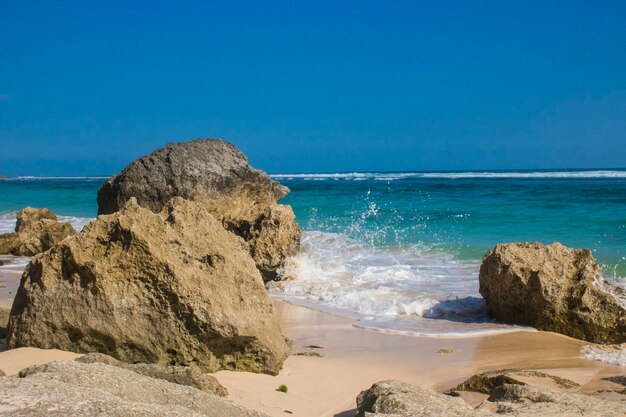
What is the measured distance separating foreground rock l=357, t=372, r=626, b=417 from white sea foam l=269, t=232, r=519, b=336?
Answer: 9.89ft

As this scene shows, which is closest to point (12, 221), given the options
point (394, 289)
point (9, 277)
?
point (9, 277)

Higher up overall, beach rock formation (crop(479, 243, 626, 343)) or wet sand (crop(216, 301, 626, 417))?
beach rock formation (crop(479, 243, 626, 343))

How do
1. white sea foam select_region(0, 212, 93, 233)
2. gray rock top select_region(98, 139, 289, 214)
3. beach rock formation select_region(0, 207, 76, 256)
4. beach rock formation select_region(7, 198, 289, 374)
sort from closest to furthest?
beach rock formation select_region(7, 198, 289, 374) → gray rock top select_region(98, 139, 289, 214) → beach rock formation select_region(0, 207, 76, 256) → white sea foam select_region(0, 212, 93, 233)

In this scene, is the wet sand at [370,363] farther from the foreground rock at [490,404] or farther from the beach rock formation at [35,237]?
the beach rock formation at [35,237]

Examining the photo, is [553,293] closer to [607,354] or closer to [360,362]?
[607,354]

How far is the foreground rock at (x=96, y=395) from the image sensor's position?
2.35m

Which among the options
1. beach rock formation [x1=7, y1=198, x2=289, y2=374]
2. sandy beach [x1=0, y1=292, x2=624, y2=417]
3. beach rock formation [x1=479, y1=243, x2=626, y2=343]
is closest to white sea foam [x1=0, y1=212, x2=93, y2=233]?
sandy beach [x1=0, y1=292, x2=624, y2=417]

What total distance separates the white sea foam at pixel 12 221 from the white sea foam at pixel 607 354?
46.6ft

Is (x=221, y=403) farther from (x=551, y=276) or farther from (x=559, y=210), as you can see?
(x=559, y=210)

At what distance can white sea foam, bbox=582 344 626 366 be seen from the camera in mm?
5929

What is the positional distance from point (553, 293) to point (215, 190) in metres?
5.12

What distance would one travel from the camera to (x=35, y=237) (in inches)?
506

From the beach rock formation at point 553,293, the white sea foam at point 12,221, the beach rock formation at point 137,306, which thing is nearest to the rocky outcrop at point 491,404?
the beach rock formation at point 137,306

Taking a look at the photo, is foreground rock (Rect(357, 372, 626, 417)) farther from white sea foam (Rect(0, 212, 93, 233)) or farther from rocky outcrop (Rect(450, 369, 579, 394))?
white sea foam (Rect(0, 212, 93, 233))
